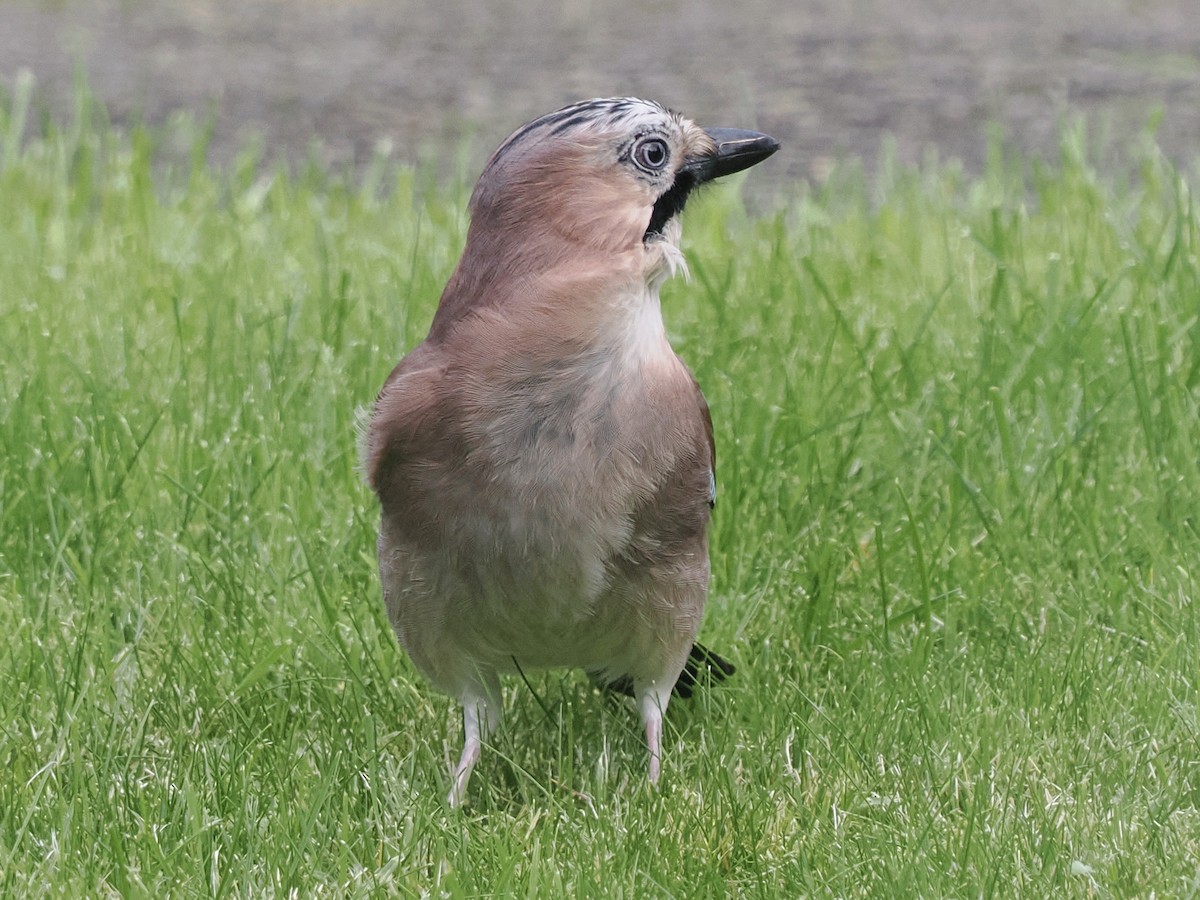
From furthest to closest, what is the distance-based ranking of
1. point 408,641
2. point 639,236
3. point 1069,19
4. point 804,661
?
point 1069,19 → point 804,661 → point 408,641 → point 639,236

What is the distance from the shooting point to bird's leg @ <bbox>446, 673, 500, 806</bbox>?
3684 mm

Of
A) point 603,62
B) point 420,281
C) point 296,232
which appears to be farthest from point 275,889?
point 603,62

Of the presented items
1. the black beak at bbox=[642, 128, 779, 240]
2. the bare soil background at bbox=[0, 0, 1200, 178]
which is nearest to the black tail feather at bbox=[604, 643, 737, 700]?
the black beak at bbox=[642, 128, 779, 240]

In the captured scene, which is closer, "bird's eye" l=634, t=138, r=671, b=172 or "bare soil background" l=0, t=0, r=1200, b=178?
"bird's eye" l=634, t=138, r=671, b=172

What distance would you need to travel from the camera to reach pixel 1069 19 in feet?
35.2

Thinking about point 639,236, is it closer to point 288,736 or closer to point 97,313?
point 288,736

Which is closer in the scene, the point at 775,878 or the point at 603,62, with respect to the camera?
the point at 775,878

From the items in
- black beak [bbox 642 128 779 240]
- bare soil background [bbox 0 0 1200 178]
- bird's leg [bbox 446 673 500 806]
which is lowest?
bird's leg [bbox 446 673 500 806]

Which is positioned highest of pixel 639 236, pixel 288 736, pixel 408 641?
pixel 639 236

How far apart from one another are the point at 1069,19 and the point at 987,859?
8.59m

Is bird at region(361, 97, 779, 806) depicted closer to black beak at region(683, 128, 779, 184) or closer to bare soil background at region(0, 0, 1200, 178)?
black beak at region(683, 128, 779, 184)

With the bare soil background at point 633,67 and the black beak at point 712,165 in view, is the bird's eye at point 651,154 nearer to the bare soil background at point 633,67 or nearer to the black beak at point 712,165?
the black beak at point 712,165

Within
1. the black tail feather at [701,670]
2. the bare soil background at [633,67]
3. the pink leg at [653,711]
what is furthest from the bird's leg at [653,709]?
the bare soil background at [633,67]

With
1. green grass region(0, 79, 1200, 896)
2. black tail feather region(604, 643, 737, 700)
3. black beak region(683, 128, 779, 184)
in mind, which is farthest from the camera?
black tail feather region(604, 643, 737, 700)
